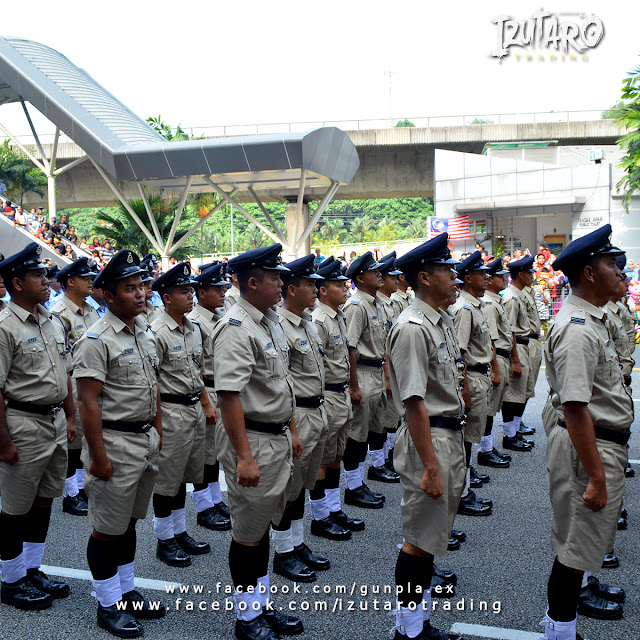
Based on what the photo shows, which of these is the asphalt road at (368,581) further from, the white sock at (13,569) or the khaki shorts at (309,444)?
the khaki shorts at (309,444)

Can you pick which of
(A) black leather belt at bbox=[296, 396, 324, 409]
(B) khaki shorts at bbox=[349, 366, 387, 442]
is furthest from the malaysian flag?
(A) black leather belt at bbox=[296, 396, 324, 409]

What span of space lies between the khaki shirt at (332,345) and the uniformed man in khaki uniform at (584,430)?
236 cm

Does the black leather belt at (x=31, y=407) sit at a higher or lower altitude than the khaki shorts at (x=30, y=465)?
higher

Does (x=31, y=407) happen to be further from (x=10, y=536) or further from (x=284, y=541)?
(x=284, y=541)

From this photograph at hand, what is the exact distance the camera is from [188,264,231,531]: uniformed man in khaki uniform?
5.65 m

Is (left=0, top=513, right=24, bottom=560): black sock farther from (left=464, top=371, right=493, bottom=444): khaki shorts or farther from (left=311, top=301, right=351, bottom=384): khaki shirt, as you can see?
(left=464, top=371, right=493, bottom=444): khaki shorts

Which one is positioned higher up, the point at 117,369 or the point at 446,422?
the point at 117,369

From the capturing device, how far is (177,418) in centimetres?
494

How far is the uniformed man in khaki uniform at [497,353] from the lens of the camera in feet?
23.6

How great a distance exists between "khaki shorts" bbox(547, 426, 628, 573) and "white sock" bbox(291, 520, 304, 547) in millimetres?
1911

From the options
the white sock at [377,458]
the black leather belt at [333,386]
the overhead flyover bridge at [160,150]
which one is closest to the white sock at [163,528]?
the black leather belt at [333,386]

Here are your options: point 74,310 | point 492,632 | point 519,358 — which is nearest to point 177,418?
point 74,310

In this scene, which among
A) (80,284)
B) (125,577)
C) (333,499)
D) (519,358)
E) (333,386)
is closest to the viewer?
(125,577)

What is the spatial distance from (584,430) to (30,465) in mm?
3174
